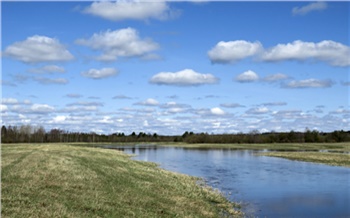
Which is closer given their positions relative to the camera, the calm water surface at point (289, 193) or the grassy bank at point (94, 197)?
the grassy bank at point (94, 197)

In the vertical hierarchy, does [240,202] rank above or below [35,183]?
below

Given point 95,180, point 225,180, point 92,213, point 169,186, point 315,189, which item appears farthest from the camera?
point 225,180

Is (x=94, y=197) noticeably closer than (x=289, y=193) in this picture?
Yes

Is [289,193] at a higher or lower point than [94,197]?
lower

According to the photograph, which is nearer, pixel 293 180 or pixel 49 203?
pixel 49 203

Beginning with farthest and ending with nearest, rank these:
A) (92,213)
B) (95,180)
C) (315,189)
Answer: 1. (315,189)
2. (95,180)
3. (92,213)

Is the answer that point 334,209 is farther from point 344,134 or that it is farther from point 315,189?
point 344,134

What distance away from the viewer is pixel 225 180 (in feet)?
123

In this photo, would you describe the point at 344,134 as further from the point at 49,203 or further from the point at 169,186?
the point at 49,203

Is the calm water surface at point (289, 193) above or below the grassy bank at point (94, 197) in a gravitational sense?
below

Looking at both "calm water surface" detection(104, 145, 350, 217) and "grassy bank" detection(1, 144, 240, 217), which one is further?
"calm water surface" detection(104, 145, 350, 217)

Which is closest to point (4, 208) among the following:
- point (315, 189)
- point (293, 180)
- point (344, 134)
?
point (315, 189)

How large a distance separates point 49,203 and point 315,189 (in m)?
23.9

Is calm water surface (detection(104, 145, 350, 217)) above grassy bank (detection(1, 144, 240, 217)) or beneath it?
beneath
